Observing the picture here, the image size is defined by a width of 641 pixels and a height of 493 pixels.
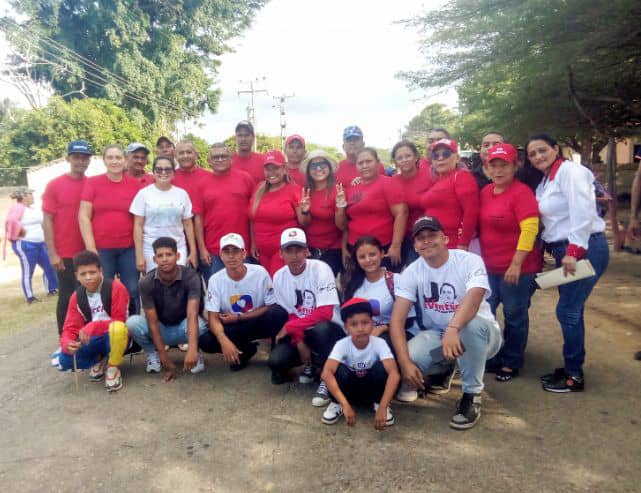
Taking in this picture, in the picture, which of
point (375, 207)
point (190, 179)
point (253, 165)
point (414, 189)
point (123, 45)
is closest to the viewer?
point (375, 207)

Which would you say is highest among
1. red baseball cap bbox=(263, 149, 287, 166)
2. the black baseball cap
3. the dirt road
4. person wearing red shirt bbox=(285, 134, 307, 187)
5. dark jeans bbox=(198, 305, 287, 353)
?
person wearing red shirt bbox=(285, 134, 307, 187)

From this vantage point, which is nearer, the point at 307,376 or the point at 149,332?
the point at 307,376

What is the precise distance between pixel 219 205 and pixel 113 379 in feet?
6.13

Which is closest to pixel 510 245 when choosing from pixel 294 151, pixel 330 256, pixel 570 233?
pixel 570 233

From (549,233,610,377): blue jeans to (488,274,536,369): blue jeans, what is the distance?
0.25m

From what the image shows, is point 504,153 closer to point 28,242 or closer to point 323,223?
point 323,223

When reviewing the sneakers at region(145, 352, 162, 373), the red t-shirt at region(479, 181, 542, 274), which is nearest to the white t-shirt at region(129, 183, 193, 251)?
the sneakers at region(145, 352, 162, 373)

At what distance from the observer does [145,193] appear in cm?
468

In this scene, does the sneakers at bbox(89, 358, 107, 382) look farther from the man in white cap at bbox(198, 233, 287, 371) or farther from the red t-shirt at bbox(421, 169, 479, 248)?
the red t-shirt at bbox(421, 169, 479, 248)

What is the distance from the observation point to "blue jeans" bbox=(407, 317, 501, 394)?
11.0ft

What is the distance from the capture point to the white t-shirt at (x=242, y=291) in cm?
439

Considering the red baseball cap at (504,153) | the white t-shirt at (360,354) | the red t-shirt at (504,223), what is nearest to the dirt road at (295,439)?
the white t-shirt at (360,354)

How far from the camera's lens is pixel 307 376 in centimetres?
422

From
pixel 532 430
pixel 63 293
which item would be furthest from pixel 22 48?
pixel 532 430
